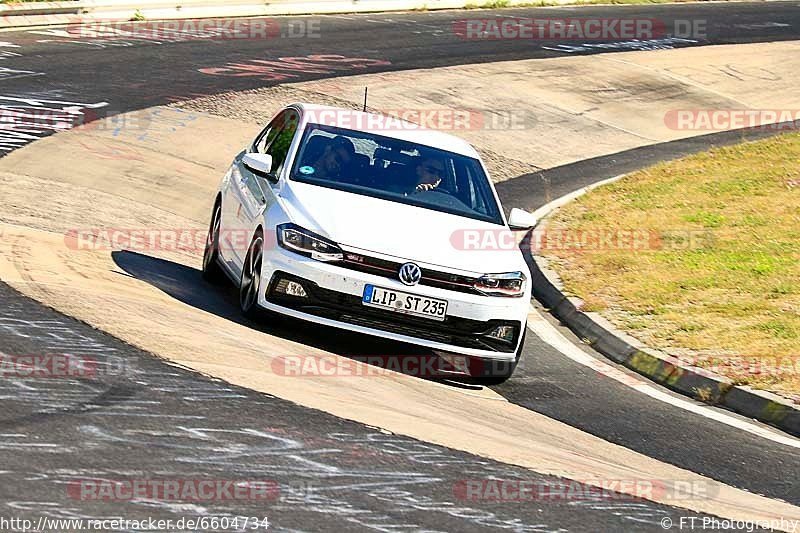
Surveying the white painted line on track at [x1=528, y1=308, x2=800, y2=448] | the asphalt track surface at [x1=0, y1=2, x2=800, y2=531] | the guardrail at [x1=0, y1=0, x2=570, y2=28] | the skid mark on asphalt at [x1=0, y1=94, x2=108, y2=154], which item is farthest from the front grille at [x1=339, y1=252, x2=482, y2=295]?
the guardrail at [x1=0, y1=0, x2=570, y2=28]

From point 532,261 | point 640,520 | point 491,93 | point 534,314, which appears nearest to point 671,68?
point 491,93

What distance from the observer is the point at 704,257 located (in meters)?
14.9

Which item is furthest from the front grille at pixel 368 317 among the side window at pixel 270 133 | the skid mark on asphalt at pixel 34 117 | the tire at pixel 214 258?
the skid mark on asphalt at pixel 34 117

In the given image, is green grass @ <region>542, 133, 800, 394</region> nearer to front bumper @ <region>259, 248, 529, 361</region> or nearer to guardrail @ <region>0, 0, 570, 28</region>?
front bumper @ <region>259, 248, 529, 361</region>

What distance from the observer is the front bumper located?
9797 millimetres

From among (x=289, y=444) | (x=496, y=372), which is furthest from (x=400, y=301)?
(x=289, y=444)

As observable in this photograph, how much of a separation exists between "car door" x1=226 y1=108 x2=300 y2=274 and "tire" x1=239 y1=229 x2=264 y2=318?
0.52 feet

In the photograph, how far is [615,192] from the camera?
18859mm

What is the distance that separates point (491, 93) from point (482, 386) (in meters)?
15.4

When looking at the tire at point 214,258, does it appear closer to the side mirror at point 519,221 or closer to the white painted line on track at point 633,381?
the side mirror at point 519,221

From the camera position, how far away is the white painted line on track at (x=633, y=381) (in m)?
9.80

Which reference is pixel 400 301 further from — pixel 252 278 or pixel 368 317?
pixel 252 278

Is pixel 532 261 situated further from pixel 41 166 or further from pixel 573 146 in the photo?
pixel 573 146

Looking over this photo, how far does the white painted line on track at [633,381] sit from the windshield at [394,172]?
1.46m
